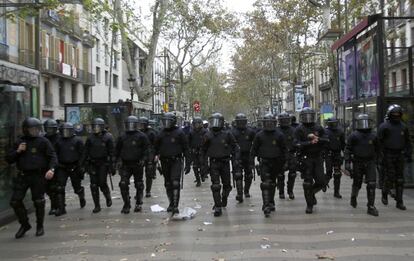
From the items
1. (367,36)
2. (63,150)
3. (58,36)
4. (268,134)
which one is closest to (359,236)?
(268,134)

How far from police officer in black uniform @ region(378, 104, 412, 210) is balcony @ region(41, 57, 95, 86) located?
29.0 meters

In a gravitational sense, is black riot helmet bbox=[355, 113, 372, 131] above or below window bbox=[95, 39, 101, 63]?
below

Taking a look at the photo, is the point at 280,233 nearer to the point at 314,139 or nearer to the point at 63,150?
the point at 314,139

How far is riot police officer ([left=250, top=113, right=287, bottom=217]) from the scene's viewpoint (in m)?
9.81

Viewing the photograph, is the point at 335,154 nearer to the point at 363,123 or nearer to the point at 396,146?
the point at 396,146

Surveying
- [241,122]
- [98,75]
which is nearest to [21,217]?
[241,122]

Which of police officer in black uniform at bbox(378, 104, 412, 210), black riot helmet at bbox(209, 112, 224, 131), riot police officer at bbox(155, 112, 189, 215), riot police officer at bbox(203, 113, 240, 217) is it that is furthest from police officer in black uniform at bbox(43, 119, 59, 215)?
police officer in black uniform at bbox(378, 104, 412, 210)

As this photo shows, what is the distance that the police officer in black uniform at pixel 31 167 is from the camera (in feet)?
26.9

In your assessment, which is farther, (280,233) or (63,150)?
(63,150)

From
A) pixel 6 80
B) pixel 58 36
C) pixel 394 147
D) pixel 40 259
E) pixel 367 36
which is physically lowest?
pixel 40 259

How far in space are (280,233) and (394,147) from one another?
3.32 metres

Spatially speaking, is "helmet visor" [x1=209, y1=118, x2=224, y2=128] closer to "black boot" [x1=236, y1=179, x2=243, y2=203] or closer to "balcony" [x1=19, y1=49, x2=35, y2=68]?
"black boot" [x1=236, y1=179, x2=243, y2=203]

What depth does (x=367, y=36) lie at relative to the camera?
→ 1382cm

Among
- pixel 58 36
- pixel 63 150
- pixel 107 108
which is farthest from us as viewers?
pixel 58 36
